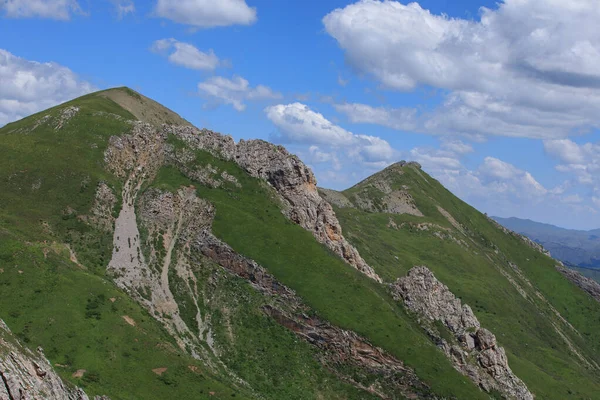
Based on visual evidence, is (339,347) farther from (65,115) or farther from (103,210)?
(65,115)

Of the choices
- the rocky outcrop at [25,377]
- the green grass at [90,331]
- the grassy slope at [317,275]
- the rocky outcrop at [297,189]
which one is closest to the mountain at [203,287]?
the green grass at [90,331]

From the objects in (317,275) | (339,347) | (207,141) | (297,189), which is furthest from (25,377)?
(297,189)

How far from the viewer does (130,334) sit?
6988 cm

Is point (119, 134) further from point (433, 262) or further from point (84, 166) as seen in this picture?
point (433, 262)

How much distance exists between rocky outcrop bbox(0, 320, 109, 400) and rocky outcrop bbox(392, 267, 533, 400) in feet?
259

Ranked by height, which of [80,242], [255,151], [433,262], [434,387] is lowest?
[434,387]

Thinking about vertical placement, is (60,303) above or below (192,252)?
below

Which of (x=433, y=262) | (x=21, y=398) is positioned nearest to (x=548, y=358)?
(x=433, y=262)

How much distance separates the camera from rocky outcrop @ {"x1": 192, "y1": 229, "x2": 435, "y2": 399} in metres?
88.9

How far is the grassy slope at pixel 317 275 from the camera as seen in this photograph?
94.1m

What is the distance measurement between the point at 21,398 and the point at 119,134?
9766 cm

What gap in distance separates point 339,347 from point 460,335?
3529 cm

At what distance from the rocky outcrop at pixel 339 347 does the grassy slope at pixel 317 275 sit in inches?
59.6

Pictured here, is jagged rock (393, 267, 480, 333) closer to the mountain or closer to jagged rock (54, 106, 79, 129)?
the mountain
